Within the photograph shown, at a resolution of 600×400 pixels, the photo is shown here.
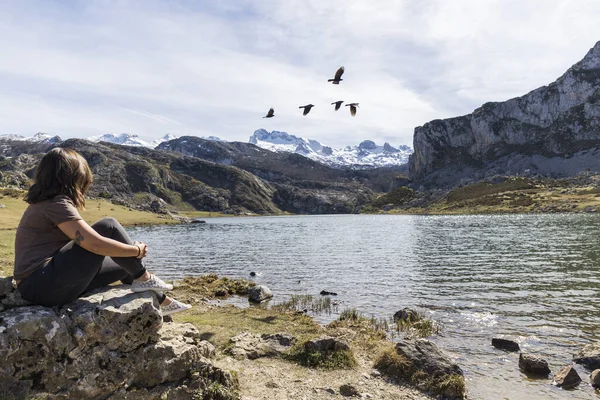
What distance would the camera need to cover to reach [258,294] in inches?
1031

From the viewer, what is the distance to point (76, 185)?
7.59 meters

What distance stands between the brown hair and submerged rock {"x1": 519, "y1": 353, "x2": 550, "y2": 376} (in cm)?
1557

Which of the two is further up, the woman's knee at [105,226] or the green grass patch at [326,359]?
the woman's knee at [105,226]

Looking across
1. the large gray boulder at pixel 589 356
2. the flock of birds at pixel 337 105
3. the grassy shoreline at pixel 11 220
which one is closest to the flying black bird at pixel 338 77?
the flock of birds at pixel 337 105

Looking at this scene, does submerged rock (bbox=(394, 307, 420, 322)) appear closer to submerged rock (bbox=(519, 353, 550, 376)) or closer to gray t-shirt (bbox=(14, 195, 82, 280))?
submerged rock (bbox=(519, 353, 550, 376))

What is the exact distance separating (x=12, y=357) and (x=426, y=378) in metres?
11.0

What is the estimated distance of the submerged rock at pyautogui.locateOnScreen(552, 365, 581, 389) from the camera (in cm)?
1312

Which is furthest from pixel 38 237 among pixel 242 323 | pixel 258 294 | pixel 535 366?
pixel 258 294

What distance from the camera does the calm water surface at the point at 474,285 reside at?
1562 cm

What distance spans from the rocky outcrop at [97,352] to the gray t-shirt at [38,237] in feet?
2.92

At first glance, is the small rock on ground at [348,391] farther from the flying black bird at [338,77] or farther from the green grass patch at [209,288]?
the green grass patch at [209,288]

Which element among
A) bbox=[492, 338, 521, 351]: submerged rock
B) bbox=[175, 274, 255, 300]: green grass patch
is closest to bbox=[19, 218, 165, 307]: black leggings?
bbox=[492, 338, 521, 351]: submerged rock

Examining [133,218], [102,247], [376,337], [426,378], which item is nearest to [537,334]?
[376,337]

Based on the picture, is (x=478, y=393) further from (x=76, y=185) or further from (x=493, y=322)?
(x=76, y=185)
